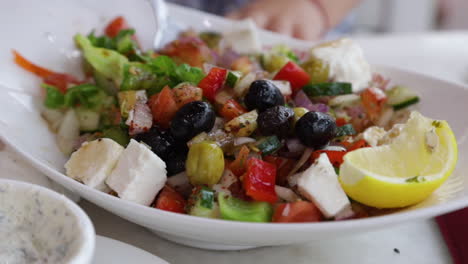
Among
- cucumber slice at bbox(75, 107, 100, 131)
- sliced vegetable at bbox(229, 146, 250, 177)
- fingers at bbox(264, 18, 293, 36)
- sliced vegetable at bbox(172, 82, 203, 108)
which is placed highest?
sliced vegetable at bbox(172, 82, 203, 108)

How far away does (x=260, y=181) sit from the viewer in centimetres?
145

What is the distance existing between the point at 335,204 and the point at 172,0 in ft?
8.91

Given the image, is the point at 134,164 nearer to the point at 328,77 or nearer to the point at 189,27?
the point at 328,77

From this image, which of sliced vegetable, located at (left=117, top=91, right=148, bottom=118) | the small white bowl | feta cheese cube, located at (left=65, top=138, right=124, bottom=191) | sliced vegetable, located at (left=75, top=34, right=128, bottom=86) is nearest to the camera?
the small white bowl

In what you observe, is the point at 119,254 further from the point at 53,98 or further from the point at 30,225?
the point at 53,98

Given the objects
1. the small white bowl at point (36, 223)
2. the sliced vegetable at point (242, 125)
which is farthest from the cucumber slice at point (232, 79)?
the small white bowl at point (36, 223)

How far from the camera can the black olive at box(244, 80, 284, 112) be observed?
1.65 meters

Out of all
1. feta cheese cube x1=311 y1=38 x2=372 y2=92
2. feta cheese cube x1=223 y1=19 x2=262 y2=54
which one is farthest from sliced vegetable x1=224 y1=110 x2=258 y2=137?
feta cheese cube x1=223 y1=19 x2=262 y2=54

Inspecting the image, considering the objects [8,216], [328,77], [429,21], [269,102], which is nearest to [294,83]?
[328,77]

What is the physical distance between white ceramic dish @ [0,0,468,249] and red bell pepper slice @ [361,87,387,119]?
202 millimetres

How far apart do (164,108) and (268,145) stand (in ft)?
1.20

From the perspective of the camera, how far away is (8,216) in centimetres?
121

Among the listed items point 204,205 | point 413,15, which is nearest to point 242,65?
point 204,205

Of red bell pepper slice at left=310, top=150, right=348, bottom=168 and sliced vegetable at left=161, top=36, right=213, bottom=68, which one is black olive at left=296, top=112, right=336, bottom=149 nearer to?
red bell pepper slice at left=310, top=150, right=348, bottom=168
